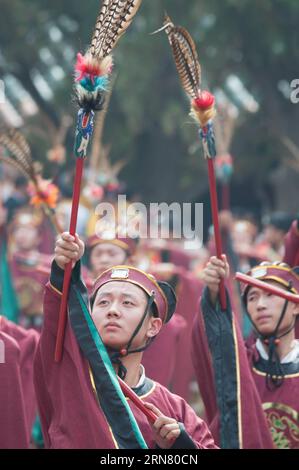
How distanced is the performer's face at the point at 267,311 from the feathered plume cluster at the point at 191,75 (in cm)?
134

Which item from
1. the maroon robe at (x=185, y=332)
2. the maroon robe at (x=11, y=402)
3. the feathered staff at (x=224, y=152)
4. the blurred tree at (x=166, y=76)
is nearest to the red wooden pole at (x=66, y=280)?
the maroon robe at (x=11, y=402)

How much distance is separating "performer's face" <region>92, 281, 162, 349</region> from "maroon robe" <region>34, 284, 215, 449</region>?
38 cm

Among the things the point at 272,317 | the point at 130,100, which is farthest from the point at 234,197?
the point at 272,317

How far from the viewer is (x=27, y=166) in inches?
241

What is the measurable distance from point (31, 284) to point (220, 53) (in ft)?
24.1

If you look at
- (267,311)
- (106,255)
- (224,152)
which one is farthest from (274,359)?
(224,152)

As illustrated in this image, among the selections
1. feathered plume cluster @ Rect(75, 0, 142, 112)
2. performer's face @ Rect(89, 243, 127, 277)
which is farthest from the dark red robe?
performer's face @ Rect(89, 243, 127, 277)

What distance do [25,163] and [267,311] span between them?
1.44 m

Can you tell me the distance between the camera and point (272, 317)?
19.7 feet

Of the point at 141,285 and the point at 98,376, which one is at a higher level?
the point at 141,285

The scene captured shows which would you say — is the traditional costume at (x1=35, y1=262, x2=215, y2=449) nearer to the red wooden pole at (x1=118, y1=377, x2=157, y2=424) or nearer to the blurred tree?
the red wooden pole at (x1=118, y1=377, x2=157, y2=424)
